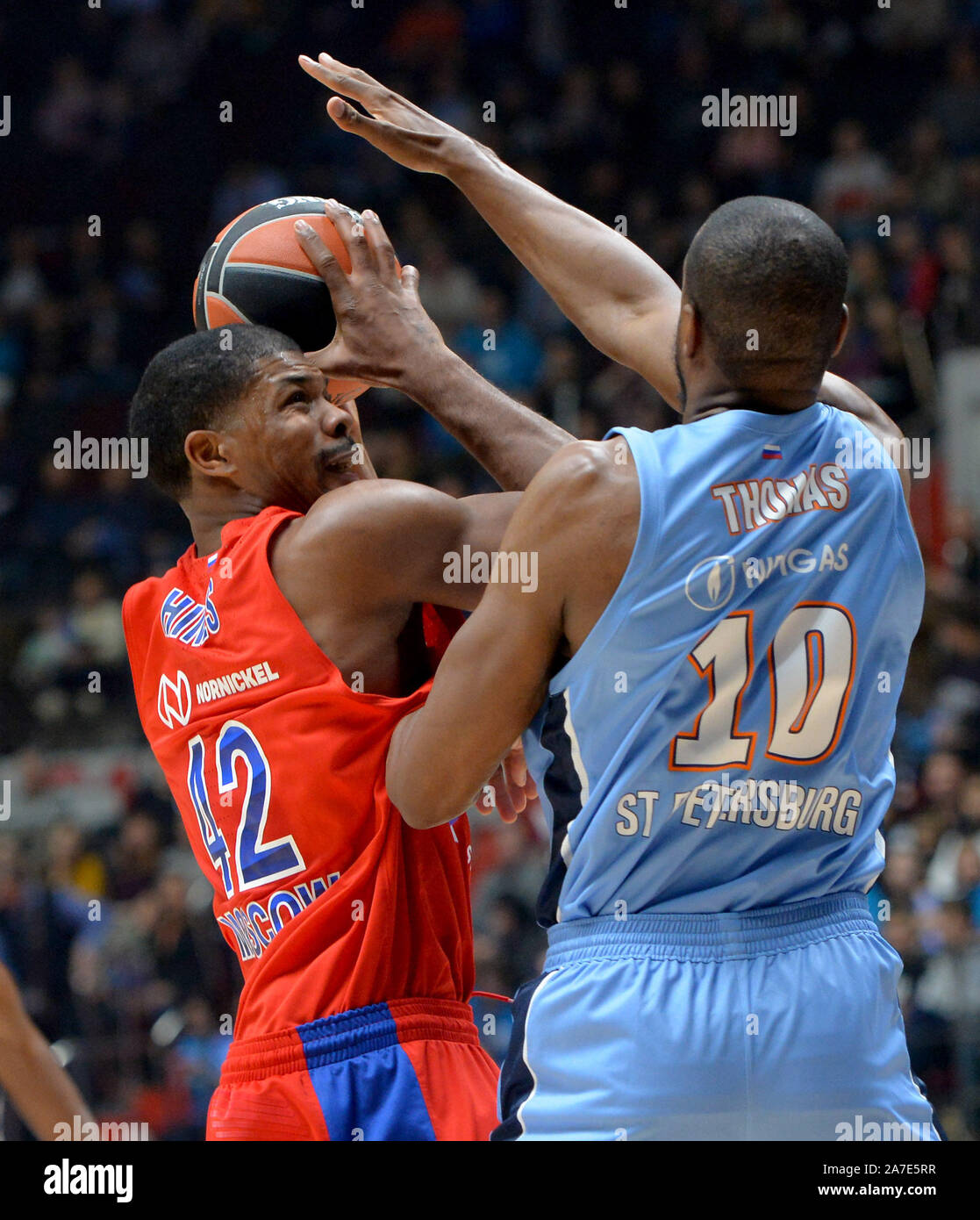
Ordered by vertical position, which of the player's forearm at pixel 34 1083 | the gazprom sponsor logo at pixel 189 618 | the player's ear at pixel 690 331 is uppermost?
the player's ear at pixel 690 331

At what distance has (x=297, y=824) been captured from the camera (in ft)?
8.93

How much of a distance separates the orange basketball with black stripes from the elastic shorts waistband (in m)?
1.32

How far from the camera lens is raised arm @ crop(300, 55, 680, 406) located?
9.72 feet

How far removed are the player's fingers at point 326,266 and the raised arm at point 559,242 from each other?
0.22 m

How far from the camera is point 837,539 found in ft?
7.45

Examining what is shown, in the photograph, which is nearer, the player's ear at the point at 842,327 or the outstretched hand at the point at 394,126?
the player's ear at the point at 842,327

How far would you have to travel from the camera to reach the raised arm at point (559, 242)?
296 cm

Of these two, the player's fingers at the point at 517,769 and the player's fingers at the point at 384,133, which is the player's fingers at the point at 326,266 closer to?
the player's fingers at the point at 384,133

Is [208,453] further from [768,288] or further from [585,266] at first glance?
[768,288]

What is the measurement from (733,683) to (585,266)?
1202mm

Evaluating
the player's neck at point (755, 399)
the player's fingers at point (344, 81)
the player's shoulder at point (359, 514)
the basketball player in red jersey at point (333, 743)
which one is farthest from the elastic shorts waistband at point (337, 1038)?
the player's fingers at point (344, 81)

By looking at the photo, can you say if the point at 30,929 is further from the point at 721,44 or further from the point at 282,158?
the point at 721,44
